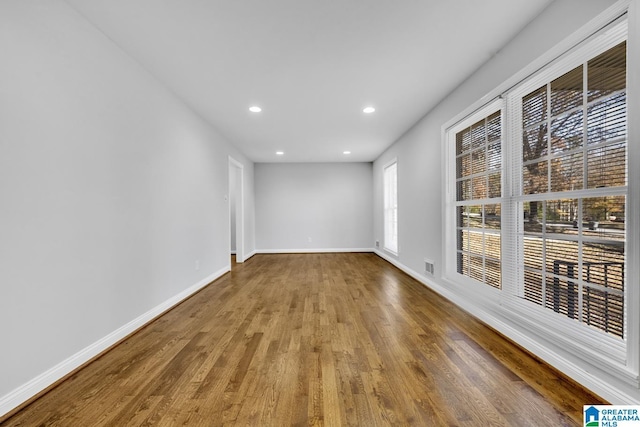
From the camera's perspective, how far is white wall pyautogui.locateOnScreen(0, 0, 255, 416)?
157 cm

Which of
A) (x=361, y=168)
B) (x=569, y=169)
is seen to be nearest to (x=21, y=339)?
(x=569, y=169)

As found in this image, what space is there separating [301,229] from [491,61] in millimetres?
5947

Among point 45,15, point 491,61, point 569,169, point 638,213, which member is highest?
point 491,61

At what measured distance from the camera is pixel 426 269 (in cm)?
418

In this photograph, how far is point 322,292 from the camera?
3.85 metres

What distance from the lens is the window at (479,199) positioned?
2.71 metres

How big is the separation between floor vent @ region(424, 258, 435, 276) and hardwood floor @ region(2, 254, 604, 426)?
859 mm

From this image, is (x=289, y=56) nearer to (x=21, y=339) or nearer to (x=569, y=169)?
(x=569, y=169)

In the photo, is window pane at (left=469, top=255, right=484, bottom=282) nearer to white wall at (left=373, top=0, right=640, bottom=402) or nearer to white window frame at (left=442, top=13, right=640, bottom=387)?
white window frame at (left=442, top=13, right=640, bottom=387)

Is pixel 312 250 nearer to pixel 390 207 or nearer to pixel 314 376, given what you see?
pixel 390 207

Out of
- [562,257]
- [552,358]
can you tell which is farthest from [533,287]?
[552,358]

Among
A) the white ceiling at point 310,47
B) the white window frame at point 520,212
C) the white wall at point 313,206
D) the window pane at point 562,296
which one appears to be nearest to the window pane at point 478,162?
the white window frame at point 520,212

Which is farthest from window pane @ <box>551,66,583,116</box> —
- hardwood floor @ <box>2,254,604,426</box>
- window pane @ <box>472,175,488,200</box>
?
hardwood floor @ <box>2,254,604,426</box>

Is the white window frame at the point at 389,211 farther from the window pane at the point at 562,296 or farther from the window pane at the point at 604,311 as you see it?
the window pane at the point at 604,311
